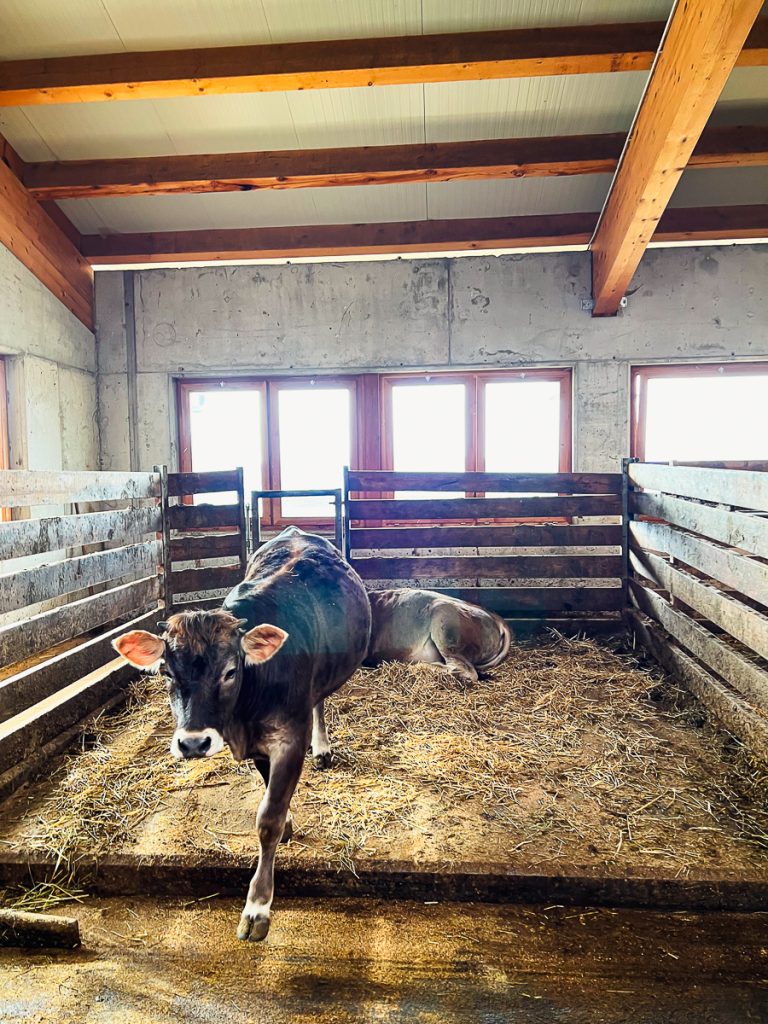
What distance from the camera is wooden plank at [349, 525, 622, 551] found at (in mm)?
5566

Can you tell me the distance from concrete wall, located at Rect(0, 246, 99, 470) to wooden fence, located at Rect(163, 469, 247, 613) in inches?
72.6

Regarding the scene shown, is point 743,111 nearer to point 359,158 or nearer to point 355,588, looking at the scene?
point 359,158

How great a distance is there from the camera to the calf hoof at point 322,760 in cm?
316

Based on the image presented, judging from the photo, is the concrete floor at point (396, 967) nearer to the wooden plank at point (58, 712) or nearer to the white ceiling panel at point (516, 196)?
the wooden plank at point (58, 712)

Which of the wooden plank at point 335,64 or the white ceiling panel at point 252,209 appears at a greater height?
the wooden plank at point 335,64

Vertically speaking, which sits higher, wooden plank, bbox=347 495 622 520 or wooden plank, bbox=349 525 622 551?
wooden plank, bbox=347 495 622 520

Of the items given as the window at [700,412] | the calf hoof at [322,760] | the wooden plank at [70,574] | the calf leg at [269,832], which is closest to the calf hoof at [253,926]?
the calf leg at [269,832]

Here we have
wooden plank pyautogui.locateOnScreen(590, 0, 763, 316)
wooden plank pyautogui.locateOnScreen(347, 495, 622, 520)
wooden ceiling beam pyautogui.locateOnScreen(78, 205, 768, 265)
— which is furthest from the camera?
wooden ceiling beam pyautogui.locateOnScreen(78, 205, 768, 265)

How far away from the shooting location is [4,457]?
20.3 ft

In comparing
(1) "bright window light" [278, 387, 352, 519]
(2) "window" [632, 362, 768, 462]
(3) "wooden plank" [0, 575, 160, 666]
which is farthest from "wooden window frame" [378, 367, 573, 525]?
(3) "wooden plank" [0, 575, 160, 666]

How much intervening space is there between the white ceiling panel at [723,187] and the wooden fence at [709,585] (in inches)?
116

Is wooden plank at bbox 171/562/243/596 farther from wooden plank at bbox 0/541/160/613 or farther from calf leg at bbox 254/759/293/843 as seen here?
calf leg at bbox 254/759/293/843

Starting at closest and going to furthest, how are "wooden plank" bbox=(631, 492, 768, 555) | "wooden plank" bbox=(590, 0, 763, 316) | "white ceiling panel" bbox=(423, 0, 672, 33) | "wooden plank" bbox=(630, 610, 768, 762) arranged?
"wooden plank" bbox=(630, 610, 768, 762)
"wooden plank" bbox=(631, 492, 768, 555)
"wooden plank" bbox=(590, 0, 763, 316)
"white ceiling panel" bbox=(423, 0, 672, 33)

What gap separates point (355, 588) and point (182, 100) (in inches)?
177
